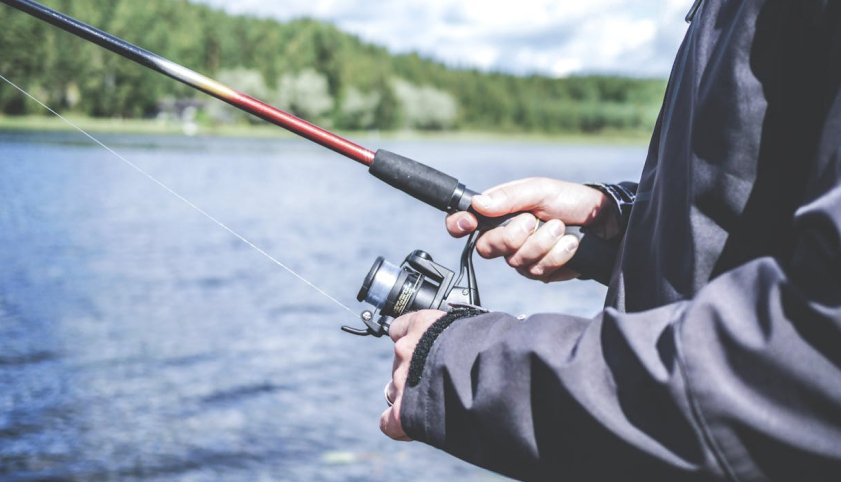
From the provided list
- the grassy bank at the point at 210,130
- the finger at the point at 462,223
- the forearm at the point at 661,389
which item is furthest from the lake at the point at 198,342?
the grassy bank at the point at 210,130

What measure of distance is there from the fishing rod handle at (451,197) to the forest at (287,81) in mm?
39290

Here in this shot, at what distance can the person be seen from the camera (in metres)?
1.05

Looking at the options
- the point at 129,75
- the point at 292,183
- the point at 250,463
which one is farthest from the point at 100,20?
the point at 250,463

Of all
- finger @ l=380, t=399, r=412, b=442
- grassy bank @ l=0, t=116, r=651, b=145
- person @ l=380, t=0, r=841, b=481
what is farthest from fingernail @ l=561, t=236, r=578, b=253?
grassy bank @ l=0, t=116, r=651, b=145

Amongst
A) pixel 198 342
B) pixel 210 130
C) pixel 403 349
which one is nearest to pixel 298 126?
pixel 403 349

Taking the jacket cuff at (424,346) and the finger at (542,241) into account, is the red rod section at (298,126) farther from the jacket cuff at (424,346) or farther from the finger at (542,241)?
the jacket cuff at (424,346)

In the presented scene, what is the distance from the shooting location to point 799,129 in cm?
124

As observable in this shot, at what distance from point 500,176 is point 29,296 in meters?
23.8

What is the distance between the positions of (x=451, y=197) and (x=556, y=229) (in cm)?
27

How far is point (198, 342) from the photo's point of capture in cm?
746

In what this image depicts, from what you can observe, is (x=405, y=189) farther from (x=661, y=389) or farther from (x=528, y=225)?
(x=661, y=389)

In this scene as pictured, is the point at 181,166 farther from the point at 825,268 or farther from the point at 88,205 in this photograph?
the point at 825,268

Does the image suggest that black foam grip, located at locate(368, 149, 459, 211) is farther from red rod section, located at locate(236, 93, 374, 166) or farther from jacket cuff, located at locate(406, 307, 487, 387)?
jacket cuff, located at locate(406, 307, 487, 387)

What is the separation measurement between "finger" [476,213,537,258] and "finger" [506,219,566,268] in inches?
0.5
